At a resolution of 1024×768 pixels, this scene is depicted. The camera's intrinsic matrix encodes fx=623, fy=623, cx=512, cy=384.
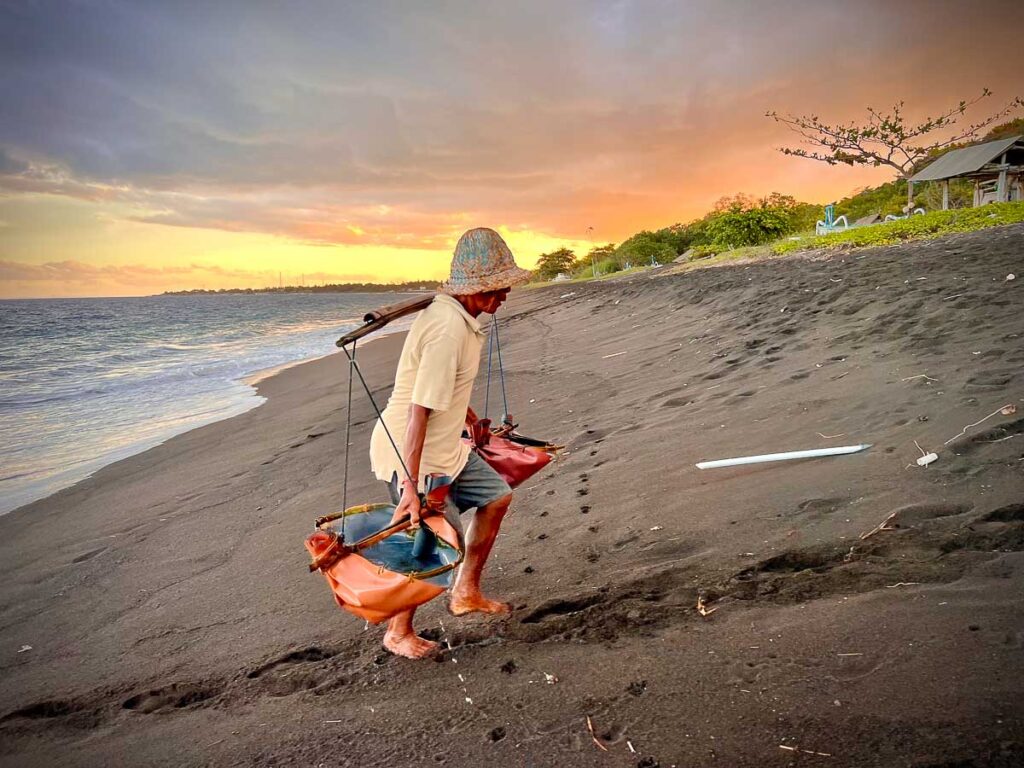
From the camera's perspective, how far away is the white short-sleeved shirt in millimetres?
2424

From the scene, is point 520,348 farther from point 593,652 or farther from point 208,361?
point 208,361

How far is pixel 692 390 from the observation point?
588cm

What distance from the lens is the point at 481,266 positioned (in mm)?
2623

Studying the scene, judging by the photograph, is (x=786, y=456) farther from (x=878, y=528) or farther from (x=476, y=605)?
(x=476, y=605)

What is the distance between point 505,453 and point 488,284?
913 mm

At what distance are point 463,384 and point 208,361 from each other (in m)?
18.7

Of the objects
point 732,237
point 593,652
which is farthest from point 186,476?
point 732,237

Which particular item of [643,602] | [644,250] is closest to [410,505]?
[643,602]

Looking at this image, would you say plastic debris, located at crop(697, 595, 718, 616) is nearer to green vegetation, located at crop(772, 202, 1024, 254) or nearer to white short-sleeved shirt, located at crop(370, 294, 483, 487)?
white short-sleeved shirt, located at crop(370, 294, 483, 487)

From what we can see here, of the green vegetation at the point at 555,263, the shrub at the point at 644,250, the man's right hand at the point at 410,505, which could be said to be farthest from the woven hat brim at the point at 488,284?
the green vegetation at the point at 555,263

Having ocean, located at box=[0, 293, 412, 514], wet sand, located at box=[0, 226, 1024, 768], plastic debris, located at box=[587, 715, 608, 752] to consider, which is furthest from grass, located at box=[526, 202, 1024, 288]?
ocean, located at box=[0, 293, 412, 514]

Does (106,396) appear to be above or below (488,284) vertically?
below

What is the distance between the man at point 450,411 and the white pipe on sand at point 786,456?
1.81 meters

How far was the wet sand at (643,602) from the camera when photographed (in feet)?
6.81
